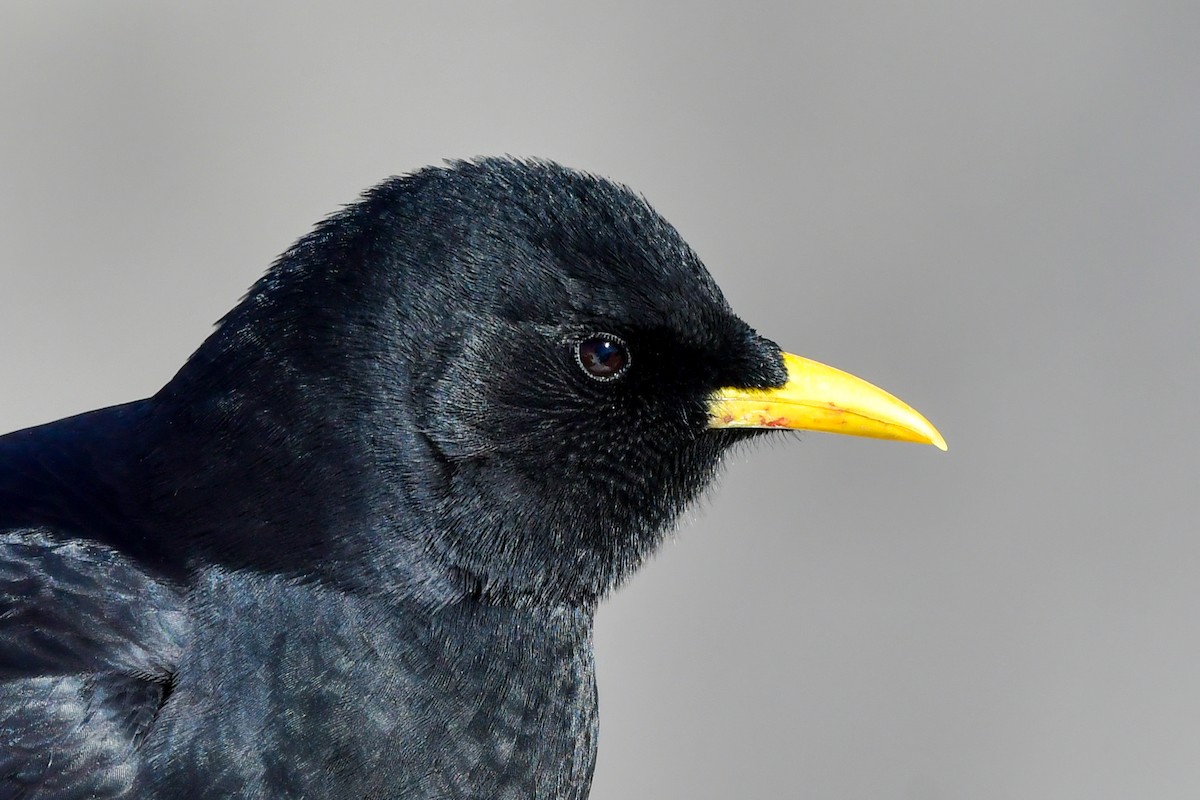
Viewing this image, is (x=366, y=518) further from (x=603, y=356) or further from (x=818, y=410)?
(x=818, y=410)

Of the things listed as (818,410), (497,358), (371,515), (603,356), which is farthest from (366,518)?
(818,410)

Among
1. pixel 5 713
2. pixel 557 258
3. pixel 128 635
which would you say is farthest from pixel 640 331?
pixel 5 713

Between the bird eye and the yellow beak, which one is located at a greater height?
the bird eye

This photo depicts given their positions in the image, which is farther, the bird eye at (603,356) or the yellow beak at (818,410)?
the yellow beak at (818,410)

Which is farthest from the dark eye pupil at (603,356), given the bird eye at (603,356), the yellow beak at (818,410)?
the yellow beak at (818,410)

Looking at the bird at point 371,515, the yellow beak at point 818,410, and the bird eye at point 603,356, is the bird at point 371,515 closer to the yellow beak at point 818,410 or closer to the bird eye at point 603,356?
the bird eye at point 603,356

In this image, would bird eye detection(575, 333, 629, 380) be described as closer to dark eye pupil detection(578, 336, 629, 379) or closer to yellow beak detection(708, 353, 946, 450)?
dark eye pupil detection(578, 336, 629, 379)

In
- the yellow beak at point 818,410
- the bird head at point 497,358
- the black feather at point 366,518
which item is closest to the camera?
the black feather at point 366,518

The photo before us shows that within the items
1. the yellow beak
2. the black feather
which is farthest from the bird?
the yellow beak

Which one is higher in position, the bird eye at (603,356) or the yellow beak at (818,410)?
the bird eye at (603,356)
